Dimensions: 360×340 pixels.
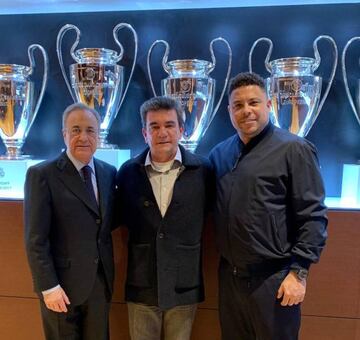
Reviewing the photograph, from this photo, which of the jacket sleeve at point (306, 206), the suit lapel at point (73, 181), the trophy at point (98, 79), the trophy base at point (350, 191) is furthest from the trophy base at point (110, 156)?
the trophy base at point (350, 191)

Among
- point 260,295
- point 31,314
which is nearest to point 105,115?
point 31,314

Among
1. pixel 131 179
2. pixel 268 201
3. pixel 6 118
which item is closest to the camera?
pixel 268 201

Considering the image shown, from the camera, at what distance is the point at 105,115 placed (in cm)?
167

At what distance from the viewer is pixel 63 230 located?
1136 mm

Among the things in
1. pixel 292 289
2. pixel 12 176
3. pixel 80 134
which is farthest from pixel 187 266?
pixel 12 176

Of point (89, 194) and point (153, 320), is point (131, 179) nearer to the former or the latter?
point (89, 194)

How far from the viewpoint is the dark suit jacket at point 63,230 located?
1097mm

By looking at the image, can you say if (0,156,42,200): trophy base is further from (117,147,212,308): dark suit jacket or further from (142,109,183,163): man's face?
(142,109,183,163): man's face

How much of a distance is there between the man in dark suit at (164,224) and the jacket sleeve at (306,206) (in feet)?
1.04

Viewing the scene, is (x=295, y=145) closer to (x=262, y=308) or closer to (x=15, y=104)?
(x=262, y=308)

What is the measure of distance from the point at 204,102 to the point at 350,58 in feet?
2.41

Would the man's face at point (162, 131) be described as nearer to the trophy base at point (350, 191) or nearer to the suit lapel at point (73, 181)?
the suit lapel at point (73, 181)

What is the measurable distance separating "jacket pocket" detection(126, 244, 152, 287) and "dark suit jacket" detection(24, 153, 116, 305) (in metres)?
0.11

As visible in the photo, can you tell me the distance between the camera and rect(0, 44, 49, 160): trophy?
162 centimetres
